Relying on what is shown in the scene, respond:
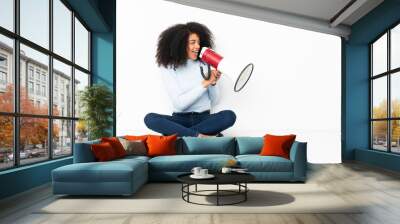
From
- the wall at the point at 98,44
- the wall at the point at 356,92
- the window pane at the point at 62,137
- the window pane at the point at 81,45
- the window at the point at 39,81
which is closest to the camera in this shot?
the window at the point at 39,81

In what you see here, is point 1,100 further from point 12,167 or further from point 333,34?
point 333,34

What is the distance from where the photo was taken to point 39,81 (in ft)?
18.2

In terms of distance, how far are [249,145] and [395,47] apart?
3.67m

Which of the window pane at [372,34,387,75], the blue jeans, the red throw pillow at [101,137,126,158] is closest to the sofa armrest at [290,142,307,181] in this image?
the blue jeans

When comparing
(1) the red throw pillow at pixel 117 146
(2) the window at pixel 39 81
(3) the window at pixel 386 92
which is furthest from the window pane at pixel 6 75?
(3) the window at pixel 386 92

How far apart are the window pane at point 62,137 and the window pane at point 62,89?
0.52 feet

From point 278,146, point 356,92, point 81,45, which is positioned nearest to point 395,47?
point 356,92

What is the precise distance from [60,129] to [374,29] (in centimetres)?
668

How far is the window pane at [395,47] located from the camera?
7441mm

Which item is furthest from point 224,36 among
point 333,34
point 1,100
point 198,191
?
point 1,100

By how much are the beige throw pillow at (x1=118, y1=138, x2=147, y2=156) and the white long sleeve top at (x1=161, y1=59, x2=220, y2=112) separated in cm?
151

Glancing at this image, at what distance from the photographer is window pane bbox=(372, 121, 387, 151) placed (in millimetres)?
7965

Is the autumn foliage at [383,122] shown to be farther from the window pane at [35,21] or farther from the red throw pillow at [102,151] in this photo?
the window pane at [35,21]

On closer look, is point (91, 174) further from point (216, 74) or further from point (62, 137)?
point (216, 74)
